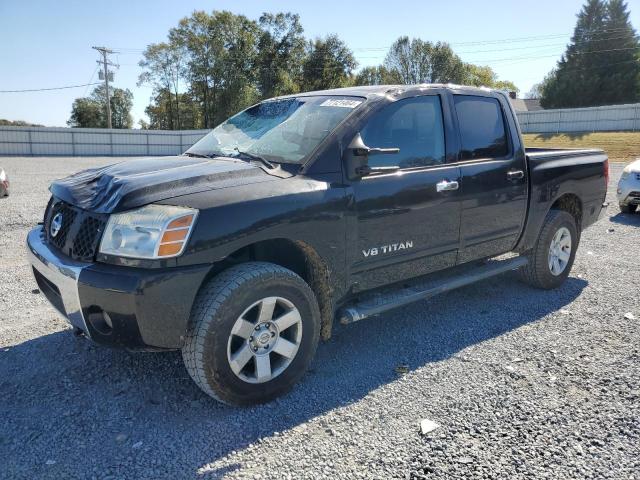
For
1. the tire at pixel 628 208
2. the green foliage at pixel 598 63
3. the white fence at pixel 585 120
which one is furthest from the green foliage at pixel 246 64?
the tire at pixel 628 208

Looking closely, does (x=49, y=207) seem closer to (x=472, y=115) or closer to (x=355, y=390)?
(x=355, y=390)

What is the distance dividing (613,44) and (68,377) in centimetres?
6015

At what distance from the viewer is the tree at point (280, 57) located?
5038 cm

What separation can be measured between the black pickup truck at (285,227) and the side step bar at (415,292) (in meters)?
0.02

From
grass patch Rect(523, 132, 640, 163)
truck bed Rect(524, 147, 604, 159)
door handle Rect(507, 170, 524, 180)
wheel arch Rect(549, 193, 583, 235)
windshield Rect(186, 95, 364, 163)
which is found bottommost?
wheel arch Rect(549, 193, 583, 235)

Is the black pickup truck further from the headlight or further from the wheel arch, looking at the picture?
the wheel arch

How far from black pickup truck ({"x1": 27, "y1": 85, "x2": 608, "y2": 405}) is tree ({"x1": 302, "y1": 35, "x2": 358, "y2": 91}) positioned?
5063 cm

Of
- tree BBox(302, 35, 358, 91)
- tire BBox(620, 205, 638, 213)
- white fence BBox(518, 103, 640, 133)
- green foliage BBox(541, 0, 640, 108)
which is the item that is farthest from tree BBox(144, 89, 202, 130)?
tire BBox(620, 205, 638, 213)

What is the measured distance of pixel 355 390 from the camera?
3248 mm

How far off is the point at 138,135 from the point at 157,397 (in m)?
34.4

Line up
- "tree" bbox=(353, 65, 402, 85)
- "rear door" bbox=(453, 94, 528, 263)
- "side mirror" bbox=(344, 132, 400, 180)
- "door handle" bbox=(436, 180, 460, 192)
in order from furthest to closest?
"tree" bbox=(353, 65, 402, 85) < "rear door" bbox=(453, 94, 528, 263) < "door handle" bbox=(436, 180, 460, 192) < "side mirror" bbox=(344, 132, 400, 180)

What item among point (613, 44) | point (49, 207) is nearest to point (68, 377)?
Answer: point (49, 207)

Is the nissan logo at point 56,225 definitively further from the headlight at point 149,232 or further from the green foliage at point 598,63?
the green foliage at point 598,63

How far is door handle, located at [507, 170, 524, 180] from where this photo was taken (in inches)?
176
